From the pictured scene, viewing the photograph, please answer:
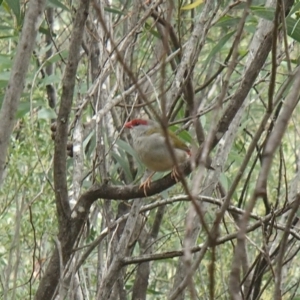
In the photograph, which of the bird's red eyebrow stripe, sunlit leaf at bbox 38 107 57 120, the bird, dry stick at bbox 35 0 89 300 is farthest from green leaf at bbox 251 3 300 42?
the bird's red eyebrow stripe

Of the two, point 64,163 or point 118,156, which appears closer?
point 64,163

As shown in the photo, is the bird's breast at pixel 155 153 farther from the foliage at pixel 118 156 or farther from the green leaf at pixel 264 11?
the green leaf at pixel 264 11

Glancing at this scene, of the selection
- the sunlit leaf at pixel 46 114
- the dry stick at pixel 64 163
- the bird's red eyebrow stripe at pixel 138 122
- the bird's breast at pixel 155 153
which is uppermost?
the bird's red eyebrow stripe at pixel 138 122

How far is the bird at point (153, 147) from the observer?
155 inches

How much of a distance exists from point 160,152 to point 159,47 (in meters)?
0.97

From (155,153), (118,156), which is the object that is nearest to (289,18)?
(155,153)

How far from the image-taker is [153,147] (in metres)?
4.12

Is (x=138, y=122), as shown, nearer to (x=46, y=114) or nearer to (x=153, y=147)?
(x=153, y=147)

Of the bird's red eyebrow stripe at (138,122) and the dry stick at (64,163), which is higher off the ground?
the bird's red eyebrow stripe at (138,122)

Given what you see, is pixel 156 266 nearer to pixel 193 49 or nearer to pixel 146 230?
pixel 146 230

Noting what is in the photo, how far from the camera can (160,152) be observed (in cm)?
A: 402

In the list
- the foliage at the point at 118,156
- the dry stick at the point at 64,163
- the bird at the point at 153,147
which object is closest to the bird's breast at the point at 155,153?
the bird at the point at 153,147

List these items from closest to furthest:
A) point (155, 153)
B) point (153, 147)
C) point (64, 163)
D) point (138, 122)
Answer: point (64, 163) → point (155, 153) → point (153, 147) → point (138, 122)

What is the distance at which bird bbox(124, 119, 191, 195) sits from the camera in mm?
3943
